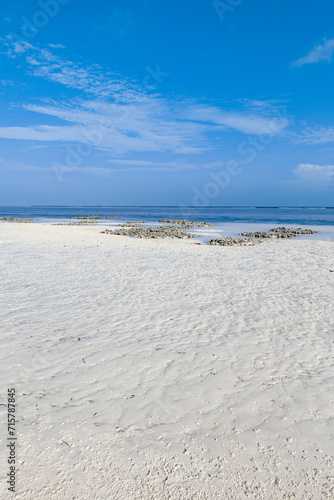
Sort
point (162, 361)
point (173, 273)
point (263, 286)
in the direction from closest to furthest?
1. point (162, 361)
2. point (263, 286)
3. point (173, 273)

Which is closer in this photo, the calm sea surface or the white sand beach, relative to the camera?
the white sand beach

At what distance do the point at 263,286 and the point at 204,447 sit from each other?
8.44 metres

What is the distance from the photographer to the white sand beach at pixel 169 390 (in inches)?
139

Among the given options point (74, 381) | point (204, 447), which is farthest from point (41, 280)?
point (204, 447)

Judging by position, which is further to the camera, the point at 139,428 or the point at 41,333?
the point at 41,333

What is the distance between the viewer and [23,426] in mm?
4223

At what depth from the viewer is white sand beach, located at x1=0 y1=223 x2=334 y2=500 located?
3.52 metres

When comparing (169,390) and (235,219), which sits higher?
(235,219)

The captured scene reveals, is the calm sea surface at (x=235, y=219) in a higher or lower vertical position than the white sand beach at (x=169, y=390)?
higher

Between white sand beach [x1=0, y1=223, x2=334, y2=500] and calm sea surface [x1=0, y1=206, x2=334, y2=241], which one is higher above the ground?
calm sea surface [x1=0, y1=206, x2=334, y2=241]

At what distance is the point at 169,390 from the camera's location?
5.15m

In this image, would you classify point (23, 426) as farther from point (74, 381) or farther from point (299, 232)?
point (299, 232)

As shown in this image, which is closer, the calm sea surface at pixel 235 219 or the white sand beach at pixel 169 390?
the white sand beach at pixel 169 390

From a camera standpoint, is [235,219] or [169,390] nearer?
[169,390]
